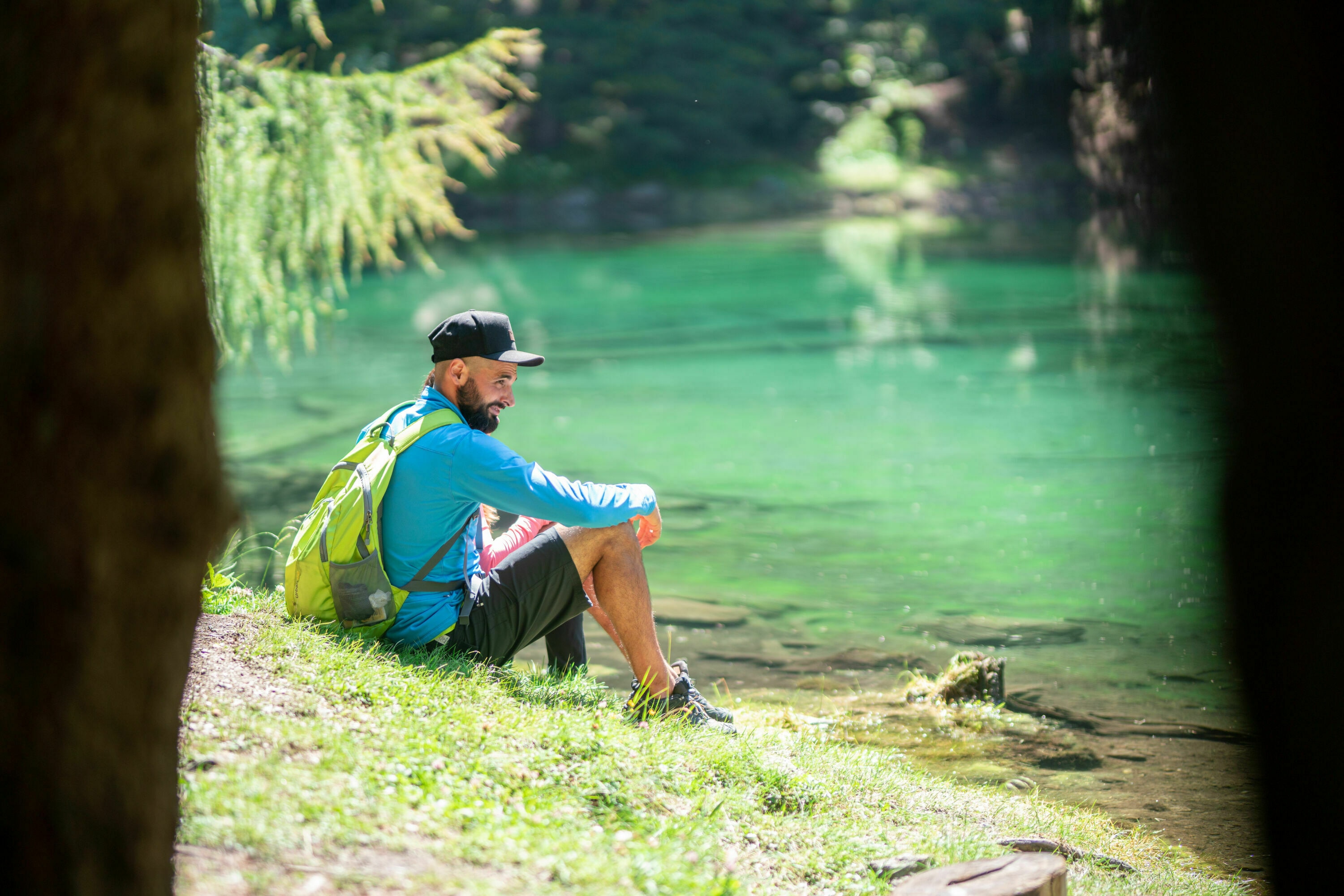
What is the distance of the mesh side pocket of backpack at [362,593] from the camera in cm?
405

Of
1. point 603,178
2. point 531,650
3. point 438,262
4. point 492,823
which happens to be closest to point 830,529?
point 531,650

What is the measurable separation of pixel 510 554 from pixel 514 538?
0.97 ft

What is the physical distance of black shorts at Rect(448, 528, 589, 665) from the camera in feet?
14.0

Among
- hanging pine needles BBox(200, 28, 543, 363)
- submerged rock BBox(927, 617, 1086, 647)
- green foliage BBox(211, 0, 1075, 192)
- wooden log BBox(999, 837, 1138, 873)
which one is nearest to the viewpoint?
wooden log BBox(999, 837, 1138, 873)

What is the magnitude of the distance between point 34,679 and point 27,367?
469mm

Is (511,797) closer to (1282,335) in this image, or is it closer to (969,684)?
(1282,335)

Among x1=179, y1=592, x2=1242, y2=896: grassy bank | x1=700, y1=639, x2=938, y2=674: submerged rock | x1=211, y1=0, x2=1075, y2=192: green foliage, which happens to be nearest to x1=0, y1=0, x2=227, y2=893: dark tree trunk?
x1=179, y1=592, x2=1242, y2=896: grassy bank

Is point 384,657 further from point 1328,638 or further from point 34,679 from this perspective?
point 1328,638

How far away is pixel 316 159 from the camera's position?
324 inches

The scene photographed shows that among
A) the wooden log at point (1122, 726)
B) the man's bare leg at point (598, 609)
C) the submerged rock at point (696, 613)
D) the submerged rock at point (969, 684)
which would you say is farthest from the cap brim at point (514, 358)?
the submerged rock at point (696, 613)

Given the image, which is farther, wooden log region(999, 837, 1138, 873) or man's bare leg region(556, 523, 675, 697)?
man's bare leg region(556, 523, 675, 697)

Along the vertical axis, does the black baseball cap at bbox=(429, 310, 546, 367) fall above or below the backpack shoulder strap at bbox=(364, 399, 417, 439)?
above

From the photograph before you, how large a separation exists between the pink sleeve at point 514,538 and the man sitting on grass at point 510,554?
0.18 m

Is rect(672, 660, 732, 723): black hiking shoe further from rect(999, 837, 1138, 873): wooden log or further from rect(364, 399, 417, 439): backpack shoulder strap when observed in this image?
rect(364, 399, 417, 439): backpack shoulder strap
